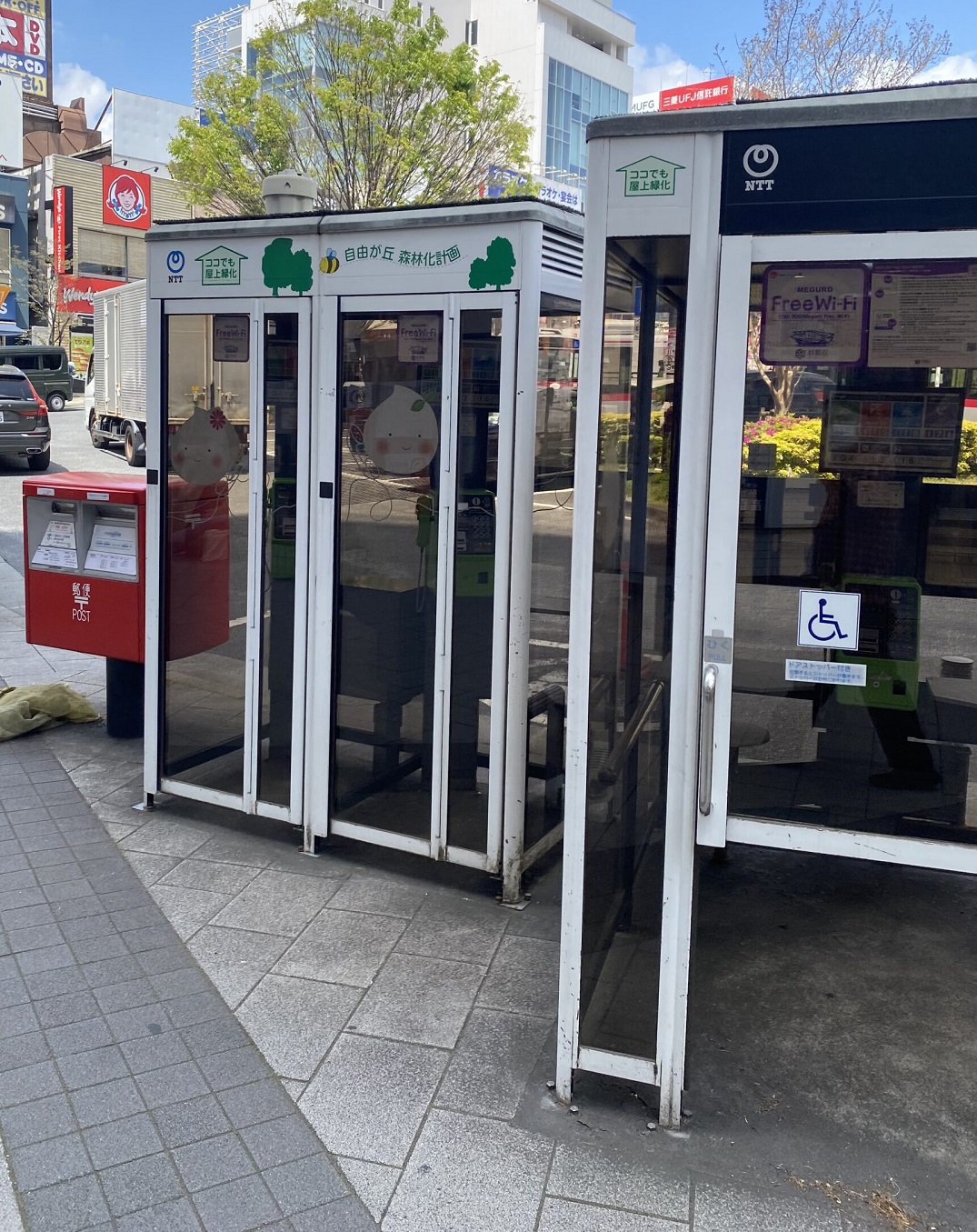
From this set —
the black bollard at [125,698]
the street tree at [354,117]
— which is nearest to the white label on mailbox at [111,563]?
the black bollard at [125,698]

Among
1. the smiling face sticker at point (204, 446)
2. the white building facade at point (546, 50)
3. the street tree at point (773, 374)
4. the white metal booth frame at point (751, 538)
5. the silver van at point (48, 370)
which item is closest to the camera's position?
the white metal booth frame at point (751, 538)

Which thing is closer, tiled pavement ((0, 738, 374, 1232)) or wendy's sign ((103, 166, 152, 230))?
tiled pavement ((0, 738, 374, 1232))

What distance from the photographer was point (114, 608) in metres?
5.92

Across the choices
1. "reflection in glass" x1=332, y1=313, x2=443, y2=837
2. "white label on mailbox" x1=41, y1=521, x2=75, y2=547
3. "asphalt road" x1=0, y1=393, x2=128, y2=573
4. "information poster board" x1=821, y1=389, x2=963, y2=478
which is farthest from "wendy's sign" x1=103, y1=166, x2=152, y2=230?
"information poster board" x1=821, y1=389, x2=963, y2=478

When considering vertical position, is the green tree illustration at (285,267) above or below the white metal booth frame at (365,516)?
above

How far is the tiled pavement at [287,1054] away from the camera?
2.79 metres

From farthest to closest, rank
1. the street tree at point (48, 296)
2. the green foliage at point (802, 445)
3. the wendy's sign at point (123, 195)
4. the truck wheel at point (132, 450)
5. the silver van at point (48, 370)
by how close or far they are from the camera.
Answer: the wendy's sign at point (123, 195) → the street tree at point (48, 296) → the silver van at point (48, 370) → the truck wheel at point (132, 450) → the green foliage at point (802, 445)

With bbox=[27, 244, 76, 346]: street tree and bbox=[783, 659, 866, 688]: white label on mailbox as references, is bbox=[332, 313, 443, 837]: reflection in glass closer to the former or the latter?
bbox=[783, 659, 866, 688]: white label on mailbox

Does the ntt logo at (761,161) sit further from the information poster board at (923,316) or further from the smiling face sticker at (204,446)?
the smiling face sticker at (204,446)

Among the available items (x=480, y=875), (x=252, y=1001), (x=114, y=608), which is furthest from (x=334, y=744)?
(x=114, y=608)

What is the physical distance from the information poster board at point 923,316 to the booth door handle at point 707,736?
4.25ft

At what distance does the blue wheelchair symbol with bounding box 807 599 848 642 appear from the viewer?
2922 mm

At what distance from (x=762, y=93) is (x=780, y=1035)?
62.6 feet

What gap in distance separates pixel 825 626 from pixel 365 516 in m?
2.25
